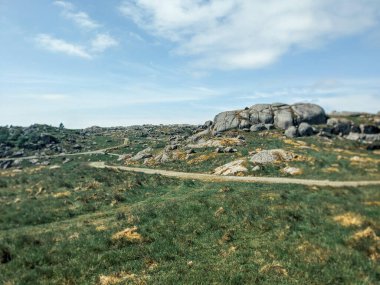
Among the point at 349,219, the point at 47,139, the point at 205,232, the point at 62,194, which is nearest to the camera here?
the point at 349,219

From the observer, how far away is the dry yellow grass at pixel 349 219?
45.0 ft

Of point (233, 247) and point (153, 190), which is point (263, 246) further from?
point (153, 190)

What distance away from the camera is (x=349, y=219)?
15.2 m

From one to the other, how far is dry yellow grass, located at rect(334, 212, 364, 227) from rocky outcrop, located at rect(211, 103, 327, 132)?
75967mm

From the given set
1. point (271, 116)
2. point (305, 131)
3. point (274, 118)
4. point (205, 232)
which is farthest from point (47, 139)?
point (205, 232)

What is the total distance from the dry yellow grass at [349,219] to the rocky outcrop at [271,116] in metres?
76.0

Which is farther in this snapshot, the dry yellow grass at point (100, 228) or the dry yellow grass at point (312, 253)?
the dry yellow grass at point (100, 228)

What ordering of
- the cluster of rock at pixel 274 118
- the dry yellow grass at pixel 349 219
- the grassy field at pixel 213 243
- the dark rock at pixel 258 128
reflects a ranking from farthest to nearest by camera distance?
the dark rock at pixel 258 128 < the cluster of rock at pixel 274 118 < the grassy field at pixel 213 243 < the dry yellow grass at pixel 349 219

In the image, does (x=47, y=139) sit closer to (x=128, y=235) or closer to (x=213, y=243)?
(x=128, y=235)

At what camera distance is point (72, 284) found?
51.4ft

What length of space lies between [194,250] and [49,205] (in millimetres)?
22994

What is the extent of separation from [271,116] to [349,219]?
85298 millimetres

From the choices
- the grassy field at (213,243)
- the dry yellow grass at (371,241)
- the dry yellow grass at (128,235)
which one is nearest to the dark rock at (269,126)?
the grassy field at (213,243)

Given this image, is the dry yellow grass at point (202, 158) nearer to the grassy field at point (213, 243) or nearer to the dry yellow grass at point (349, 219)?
the grassy field at point (213, 243)
